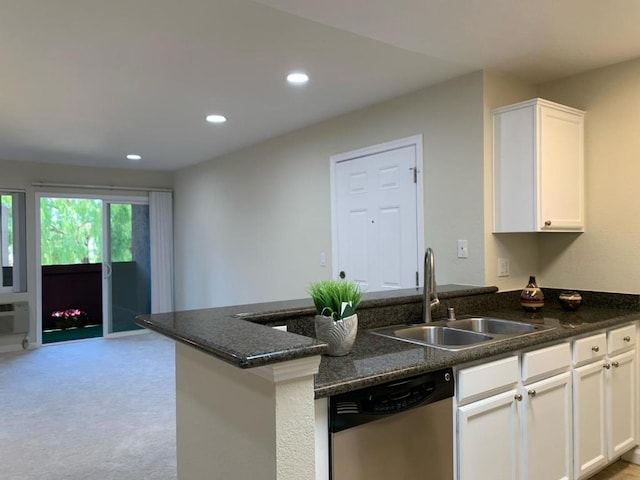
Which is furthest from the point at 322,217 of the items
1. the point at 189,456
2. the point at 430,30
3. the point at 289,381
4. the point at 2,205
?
the point at 2,205

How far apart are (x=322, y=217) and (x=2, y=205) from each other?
4.47m

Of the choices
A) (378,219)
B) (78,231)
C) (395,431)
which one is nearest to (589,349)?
(395,431)

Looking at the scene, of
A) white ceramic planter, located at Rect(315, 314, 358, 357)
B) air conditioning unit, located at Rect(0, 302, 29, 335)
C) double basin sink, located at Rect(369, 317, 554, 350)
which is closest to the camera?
white ceramic planter, located at Rect(315, 314, 358, 357)

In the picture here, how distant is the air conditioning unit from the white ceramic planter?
18.3 ft

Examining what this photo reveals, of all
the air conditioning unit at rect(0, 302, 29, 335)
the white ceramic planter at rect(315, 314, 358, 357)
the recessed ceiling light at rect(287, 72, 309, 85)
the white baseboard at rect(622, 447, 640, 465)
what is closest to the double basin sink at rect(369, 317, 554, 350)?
the white ceramic planter at rect(315, 314, 358, 357)

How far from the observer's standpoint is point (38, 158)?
19.1 feet

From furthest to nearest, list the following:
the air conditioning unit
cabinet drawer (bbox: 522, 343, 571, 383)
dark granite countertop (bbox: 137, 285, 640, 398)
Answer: the air conditioning unit → cabinet drawer (bbox: 522, 343, 571, 383) → dark granite countertop (bbox: 137, 285, 640, 398)

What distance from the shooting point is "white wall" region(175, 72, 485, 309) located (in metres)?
3.04

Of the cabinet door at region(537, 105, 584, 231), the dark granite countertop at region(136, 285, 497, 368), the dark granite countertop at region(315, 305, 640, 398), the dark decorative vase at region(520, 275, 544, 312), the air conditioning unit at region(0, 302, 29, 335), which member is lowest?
the air conditioning unit at region(0, 302, 29, 335)

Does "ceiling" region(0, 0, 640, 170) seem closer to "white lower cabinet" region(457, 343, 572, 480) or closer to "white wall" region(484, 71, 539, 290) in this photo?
"white wall" region(484, 71, 539, 290)

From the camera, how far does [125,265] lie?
676 cm

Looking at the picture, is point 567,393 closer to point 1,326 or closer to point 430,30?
point 430,30

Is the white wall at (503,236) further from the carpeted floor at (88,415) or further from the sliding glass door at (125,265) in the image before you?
the sliding glass door at (125,265)

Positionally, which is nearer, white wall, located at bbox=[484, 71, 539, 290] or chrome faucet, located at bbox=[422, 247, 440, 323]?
chrome faucet, located at bbox=[422, 247, 440, 323]
